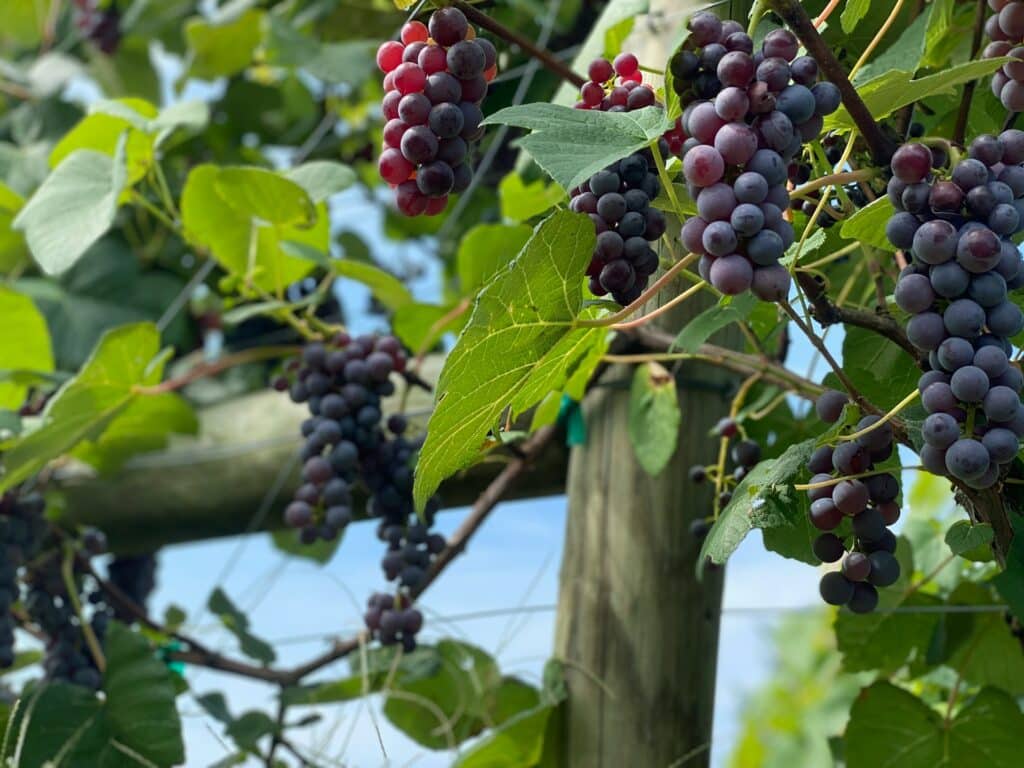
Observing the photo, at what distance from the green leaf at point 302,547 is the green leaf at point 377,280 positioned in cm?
29

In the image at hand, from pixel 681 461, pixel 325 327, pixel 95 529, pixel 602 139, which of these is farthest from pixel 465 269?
pixel 602 139

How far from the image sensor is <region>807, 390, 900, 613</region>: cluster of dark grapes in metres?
0.63

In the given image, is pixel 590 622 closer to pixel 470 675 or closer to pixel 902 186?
pixel 470 675

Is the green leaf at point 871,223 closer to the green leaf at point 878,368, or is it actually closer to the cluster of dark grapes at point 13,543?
the green leaf at point 878,368

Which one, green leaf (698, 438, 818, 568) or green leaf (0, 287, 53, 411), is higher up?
green leaf (0, 287, 53, 411)

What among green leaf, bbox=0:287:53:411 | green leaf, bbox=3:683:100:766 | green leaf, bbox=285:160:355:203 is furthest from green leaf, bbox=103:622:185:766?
green leaf, bbox=285:160:355:203

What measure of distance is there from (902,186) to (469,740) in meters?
0.98

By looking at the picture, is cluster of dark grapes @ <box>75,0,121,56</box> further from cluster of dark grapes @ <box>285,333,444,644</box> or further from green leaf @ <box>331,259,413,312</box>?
cluster of dark grapes @ <box>285,333,444,644</box>

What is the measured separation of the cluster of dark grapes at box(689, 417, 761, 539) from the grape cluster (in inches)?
11.2

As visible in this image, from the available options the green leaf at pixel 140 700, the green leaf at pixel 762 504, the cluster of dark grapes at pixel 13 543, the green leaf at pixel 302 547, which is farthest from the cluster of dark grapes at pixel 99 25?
the green leaf at pixel 762 504

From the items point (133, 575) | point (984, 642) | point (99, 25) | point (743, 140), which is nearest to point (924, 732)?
point (984, 642)

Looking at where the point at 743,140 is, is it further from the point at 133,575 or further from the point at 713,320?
the point at 133,575

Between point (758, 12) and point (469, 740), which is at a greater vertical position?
point (758, 12)

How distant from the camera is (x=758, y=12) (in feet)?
1.88
